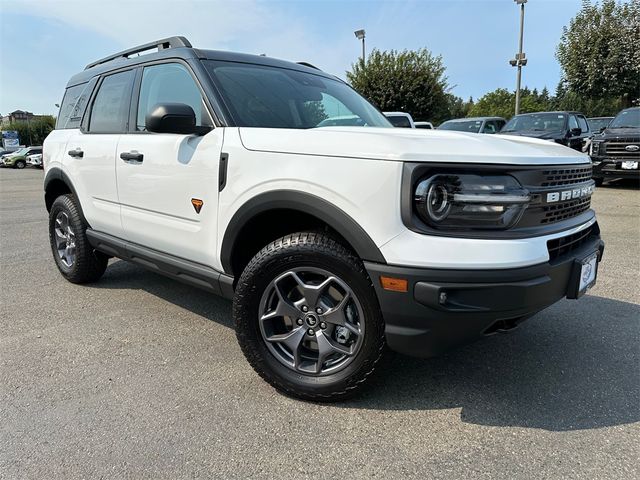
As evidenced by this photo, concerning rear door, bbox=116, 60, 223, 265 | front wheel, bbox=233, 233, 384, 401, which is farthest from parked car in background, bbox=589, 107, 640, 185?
front wheel, bbox=233, 233, 384, 401

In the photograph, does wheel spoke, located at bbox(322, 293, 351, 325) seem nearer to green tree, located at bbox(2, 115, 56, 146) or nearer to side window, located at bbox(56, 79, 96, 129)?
side window, located at bbox(56, 79, 96, 129)

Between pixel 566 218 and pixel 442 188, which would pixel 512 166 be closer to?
pixel 442 188

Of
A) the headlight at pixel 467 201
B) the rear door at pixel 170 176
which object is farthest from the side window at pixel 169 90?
the headlight at pixel 467 201

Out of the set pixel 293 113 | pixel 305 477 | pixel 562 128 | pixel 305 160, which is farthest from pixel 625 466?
pixel 562 128

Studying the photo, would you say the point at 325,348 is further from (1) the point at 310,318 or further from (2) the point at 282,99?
(2) the point at 282,99

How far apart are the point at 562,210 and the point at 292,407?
162 cm

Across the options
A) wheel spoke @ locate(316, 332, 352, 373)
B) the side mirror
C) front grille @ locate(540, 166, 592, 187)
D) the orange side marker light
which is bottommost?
wheel spoke @ locate(316, 332, 352, 373)

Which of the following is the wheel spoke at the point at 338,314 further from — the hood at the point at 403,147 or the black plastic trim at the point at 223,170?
the black plastic trim at the point at 223,170

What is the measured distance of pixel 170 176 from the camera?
9.53 ft

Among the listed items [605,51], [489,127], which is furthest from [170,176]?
[605,51]

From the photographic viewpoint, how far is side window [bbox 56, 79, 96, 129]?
4.13 meters

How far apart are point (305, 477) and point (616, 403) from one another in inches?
63.7

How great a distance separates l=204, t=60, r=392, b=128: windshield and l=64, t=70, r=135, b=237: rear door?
3.36ft

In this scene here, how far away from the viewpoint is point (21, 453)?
205cm
